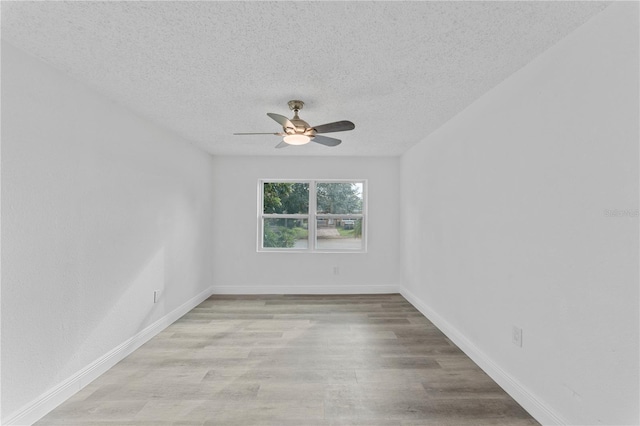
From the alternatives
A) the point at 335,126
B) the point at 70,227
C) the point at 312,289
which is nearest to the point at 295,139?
the point at 335,126

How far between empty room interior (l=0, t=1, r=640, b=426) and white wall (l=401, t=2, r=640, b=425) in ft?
0.04

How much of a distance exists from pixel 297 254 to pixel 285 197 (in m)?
1.00

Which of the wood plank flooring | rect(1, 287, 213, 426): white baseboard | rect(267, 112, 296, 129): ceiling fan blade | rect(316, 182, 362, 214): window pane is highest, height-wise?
rect(267, 112, 296, 129): ceiling fan blade

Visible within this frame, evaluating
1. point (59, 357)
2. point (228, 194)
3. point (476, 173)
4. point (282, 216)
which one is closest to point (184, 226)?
point (228, 194)

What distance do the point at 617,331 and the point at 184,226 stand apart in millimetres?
4055

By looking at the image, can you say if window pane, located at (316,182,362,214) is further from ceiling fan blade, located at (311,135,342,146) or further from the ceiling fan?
the ceiling fan

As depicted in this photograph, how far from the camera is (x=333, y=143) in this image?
9.38ft

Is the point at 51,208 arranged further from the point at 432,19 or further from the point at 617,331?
the point at 617,331

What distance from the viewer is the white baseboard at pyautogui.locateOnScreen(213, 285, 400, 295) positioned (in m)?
4.74

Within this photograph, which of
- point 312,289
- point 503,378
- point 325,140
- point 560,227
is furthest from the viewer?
point 312,289

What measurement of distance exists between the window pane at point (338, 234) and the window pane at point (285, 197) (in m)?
0.43

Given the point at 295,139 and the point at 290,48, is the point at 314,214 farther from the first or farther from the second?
the point at 290,48

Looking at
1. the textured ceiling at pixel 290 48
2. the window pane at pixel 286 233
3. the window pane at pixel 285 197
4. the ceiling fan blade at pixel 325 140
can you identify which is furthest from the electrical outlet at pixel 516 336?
the window pane at pixel 285 197

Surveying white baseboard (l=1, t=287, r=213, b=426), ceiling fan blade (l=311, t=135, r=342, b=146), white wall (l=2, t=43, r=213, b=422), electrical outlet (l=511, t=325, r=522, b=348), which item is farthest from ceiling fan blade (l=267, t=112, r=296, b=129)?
white baseboard (l=1, t=287, r=213, b=426)
